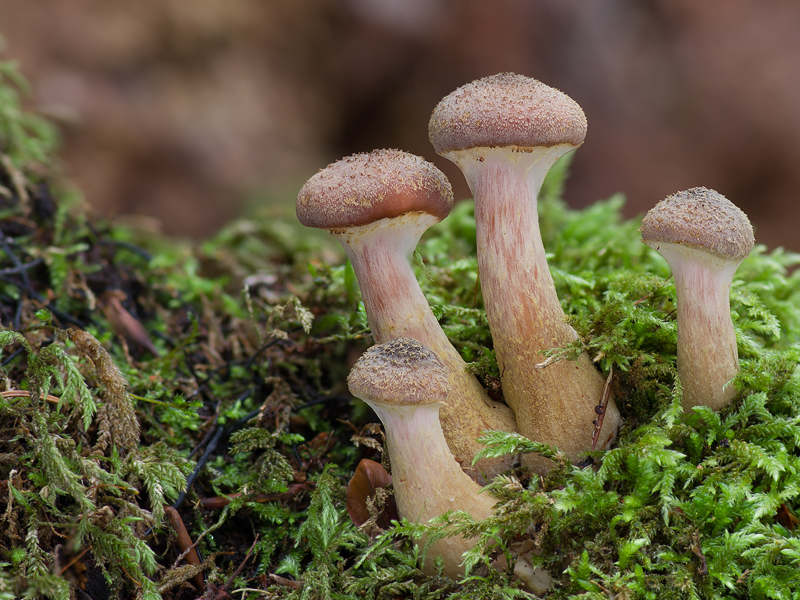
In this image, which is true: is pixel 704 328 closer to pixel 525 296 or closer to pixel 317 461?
pixel 525 296

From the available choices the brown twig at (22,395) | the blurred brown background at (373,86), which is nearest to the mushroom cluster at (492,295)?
the brown twig at (22,395)

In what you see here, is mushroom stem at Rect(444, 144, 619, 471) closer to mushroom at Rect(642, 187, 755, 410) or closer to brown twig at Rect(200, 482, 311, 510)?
mushroom at Rect(642, 187, 755, 410)

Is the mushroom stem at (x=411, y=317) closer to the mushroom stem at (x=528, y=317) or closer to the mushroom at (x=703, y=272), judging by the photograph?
the mushroom stem at (x=528, y=317)

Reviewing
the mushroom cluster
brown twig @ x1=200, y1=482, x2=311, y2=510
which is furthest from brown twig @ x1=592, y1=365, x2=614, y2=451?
brown twig @ x1=200, y1=482, x2=311, y2=510

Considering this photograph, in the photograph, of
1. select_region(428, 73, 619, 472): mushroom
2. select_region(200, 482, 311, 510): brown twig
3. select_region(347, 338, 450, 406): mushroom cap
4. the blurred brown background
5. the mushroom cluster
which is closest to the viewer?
select_region(347, 338, 450, 406): mushroom cap

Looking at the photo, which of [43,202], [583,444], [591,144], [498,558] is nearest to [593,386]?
[583,444]

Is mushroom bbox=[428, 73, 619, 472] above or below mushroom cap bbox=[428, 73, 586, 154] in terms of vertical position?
below

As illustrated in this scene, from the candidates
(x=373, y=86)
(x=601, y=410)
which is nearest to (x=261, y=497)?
(x=601, y=410)
